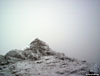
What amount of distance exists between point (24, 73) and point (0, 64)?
30.7 inches

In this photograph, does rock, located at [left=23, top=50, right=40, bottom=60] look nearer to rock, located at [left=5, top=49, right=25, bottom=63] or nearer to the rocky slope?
the rocky slope

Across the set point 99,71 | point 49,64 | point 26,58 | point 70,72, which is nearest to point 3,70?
point 26,58

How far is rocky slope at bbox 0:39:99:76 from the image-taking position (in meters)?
1.92

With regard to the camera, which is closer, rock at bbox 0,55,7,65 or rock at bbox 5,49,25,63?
rock at bbox 0,55,7,65

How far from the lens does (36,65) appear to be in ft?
7.54

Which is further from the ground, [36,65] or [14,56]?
[14,56]

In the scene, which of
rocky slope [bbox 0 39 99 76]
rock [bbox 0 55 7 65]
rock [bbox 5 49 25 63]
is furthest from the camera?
rock [bbox 5 49 25 63]

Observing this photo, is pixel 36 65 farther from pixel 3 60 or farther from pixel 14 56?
pixel 3 60

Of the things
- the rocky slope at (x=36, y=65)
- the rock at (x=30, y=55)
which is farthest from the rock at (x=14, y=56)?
the rock at (x=30, y=55)

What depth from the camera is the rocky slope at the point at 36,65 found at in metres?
1.92

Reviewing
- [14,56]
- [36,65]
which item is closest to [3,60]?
[14,56]

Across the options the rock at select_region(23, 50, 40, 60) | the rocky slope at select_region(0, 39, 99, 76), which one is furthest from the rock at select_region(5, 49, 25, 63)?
the rock at select_region(23, 50, 40, 60)

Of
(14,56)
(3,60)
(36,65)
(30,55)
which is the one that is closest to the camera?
(36,65)

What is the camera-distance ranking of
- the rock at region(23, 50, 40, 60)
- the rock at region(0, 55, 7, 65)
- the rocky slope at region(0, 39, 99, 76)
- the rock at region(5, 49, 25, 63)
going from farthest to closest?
the rock at region(23, 50, 40, 60)
the rock at region(5, 49, 25, 63)
the rock at region(0, 55, 7, 65)
the rocky slope at region(0, 39, 99, 76)
